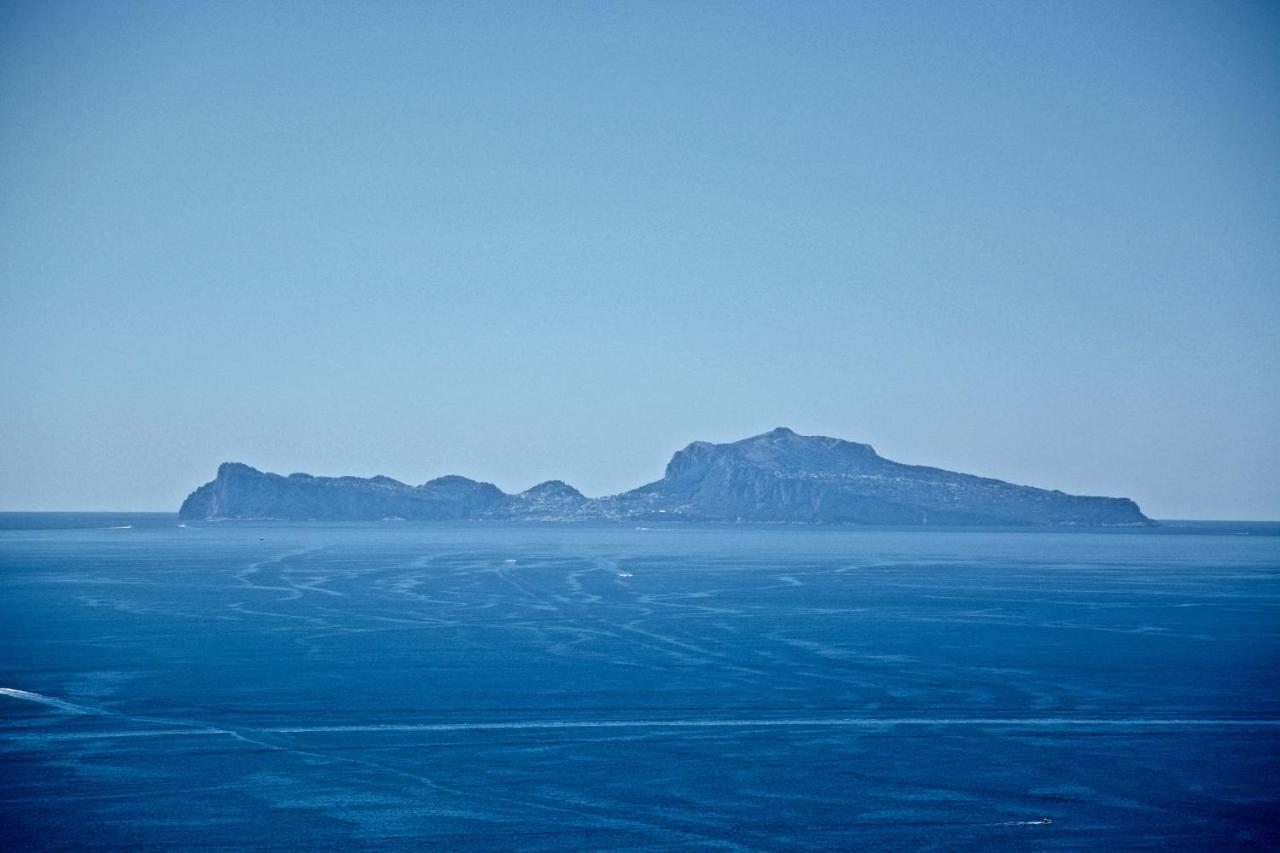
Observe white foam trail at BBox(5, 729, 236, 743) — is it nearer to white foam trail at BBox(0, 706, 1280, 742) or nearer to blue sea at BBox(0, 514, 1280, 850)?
white foam trail at BBox(0, 706, 1280, 742)

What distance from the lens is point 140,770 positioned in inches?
828

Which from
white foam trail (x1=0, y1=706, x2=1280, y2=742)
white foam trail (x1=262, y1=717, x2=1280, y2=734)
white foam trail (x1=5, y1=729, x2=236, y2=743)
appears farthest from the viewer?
white foam trail (x1=262, y1=717, x2=1280, y2=734)

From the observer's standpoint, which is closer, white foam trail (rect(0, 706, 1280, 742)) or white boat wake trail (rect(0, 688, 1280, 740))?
white foam trail (rect(0, 706, 1280, 742))

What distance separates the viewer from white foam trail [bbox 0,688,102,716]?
26.5m

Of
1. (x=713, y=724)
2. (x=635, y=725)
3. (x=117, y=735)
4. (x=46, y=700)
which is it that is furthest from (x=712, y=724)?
(x=46, y=700)

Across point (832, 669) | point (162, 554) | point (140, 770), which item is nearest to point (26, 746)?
point (140, 770)

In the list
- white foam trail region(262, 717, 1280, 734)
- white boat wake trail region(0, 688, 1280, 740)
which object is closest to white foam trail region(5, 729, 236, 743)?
white boat wake trail region(0, 688, 1280, 740)

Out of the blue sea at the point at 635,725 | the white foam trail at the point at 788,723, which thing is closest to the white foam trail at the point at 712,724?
the white foam trail at the point at 788,723

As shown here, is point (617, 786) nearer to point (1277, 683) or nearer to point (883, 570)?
point (1277, 683)

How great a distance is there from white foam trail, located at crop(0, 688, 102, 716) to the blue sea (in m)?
0.14

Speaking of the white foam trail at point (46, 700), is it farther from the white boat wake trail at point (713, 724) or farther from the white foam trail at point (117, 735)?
the white foam trail at point (117, 735)

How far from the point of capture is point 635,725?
82.2 ft

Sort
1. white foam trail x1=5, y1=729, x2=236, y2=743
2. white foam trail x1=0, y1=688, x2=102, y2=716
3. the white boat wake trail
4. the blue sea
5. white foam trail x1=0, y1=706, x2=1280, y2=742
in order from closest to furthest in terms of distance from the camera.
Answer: the blue sea < white foam trail x1=5, y1=729, x2=236, y2=743 < white foam trail x1=0, y1=706, x2=1280, y2=742 < the white boat wake trail < white foam trail x1=0, y1=688, x2=102, y2=716

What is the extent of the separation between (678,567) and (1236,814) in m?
68.0
